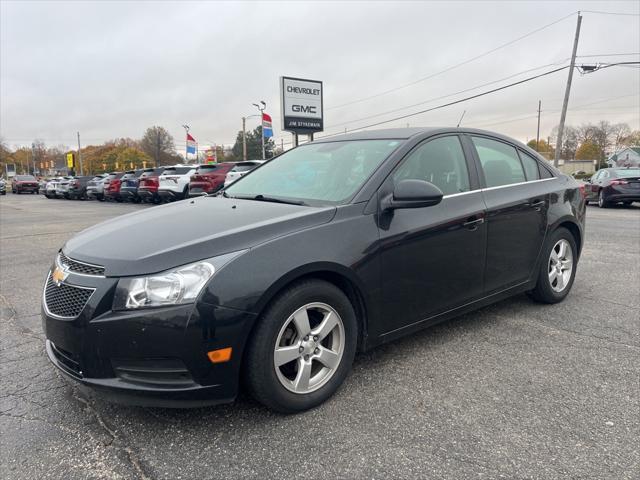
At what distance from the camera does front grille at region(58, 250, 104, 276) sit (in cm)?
238

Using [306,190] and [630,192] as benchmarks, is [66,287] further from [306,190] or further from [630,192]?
[630,192]

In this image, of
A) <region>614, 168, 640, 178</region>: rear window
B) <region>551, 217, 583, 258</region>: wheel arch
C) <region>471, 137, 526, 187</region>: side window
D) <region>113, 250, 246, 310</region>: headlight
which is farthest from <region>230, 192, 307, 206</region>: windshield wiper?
<region>614, 168, 640, 178</region>: rear window

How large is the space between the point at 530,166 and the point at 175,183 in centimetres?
1609

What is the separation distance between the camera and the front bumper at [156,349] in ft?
7.20

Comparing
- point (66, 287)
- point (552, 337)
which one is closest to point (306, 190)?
point (66, 287)

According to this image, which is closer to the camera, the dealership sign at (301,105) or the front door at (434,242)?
the front door at (434,242)

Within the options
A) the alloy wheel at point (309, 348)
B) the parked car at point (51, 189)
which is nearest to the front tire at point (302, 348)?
the alloy wheel at point (309, 348)

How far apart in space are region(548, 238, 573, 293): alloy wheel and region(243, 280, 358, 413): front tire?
8.11 feet

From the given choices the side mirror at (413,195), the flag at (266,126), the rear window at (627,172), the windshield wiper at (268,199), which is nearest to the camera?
the side mirror at (413,195)

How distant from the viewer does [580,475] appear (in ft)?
6.81

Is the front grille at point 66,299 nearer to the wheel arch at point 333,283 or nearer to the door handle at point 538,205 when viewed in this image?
the wheel arch at point 333,283

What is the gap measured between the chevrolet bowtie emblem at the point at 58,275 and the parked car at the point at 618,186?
16.4 metres

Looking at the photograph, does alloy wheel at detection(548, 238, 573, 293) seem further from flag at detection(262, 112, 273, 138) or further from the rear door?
flag at detection(262, 112, 273, 138)

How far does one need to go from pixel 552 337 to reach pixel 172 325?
9.47 ft
